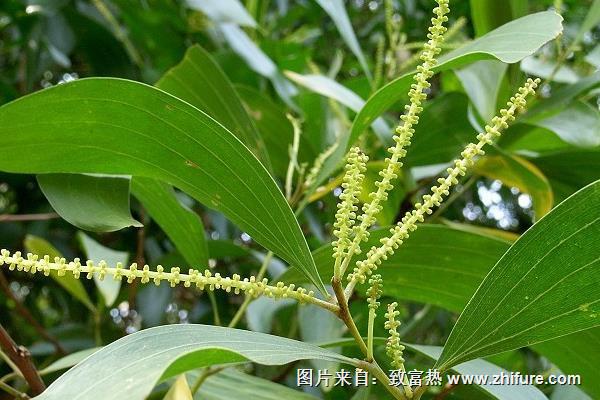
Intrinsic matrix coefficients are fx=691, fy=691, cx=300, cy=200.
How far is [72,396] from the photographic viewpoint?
0.50 metres

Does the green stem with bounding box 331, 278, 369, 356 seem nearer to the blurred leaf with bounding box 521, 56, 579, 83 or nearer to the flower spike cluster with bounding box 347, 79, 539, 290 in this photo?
the flower spike cluster with bounding box 347, 79, 539, 290

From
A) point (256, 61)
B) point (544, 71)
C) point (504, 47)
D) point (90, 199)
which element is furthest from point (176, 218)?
point (544, 71)

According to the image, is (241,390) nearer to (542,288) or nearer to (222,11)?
(542,288)

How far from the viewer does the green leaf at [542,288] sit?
0.56 meters

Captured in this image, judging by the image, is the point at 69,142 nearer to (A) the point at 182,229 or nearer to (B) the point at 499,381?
(A) the point at 182,229

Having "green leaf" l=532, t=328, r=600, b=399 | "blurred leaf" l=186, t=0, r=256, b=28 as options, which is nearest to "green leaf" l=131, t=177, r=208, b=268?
"green leaf" l=532, t=328, r=600, b=399

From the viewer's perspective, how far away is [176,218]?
93 cm

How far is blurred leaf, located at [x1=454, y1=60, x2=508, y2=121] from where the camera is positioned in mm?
1107

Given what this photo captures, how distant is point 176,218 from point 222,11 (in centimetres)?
62

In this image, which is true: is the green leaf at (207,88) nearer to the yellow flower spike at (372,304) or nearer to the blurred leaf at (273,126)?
the blurred leaf at (273,126)

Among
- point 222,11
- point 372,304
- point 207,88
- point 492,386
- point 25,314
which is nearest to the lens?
point 372,304

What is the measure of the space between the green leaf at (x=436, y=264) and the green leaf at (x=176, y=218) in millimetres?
132

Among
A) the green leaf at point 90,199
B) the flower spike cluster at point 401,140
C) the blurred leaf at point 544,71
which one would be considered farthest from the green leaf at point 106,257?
the blurred leaf at point 544,71

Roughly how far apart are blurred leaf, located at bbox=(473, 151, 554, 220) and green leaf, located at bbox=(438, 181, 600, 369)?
0.51 m
